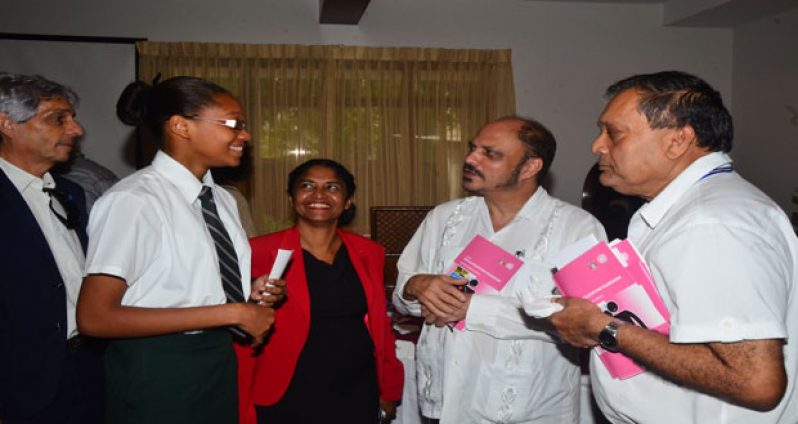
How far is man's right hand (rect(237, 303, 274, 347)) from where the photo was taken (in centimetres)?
154

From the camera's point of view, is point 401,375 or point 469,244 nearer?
point 469,244

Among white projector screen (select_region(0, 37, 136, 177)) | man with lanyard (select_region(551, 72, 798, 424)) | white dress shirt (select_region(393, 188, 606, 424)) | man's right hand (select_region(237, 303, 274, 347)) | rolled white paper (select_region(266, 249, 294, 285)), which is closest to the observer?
man with lanyard (select_region(551, 72, 798, 424))

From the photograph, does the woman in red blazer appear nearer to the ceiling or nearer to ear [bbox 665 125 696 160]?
ear [bbox 665 125 696 160]

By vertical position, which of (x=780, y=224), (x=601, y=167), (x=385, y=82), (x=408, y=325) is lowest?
(x=408, y=325)

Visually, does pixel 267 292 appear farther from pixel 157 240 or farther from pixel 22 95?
pixel 22 95

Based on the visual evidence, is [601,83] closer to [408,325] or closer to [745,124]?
[745,124]

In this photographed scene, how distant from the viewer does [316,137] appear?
5.80 meters

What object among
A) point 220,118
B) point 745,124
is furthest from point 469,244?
point 745,124

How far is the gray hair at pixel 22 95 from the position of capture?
1810mm

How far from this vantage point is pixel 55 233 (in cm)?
184

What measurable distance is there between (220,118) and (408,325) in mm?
1362

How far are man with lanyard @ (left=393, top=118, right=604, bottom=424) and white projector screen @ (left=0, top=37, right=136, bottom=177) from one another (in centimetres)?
453

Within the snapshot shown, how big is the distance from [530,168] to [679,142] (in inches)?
29.6

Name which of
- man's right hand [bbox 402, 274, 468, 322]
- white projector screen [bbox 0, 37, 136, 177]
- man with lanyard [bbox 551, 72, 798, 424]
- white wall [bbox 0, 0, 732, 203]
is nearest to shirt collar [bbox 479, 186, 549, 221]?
man's right hand [bbox 402, 274, 468, 322]
